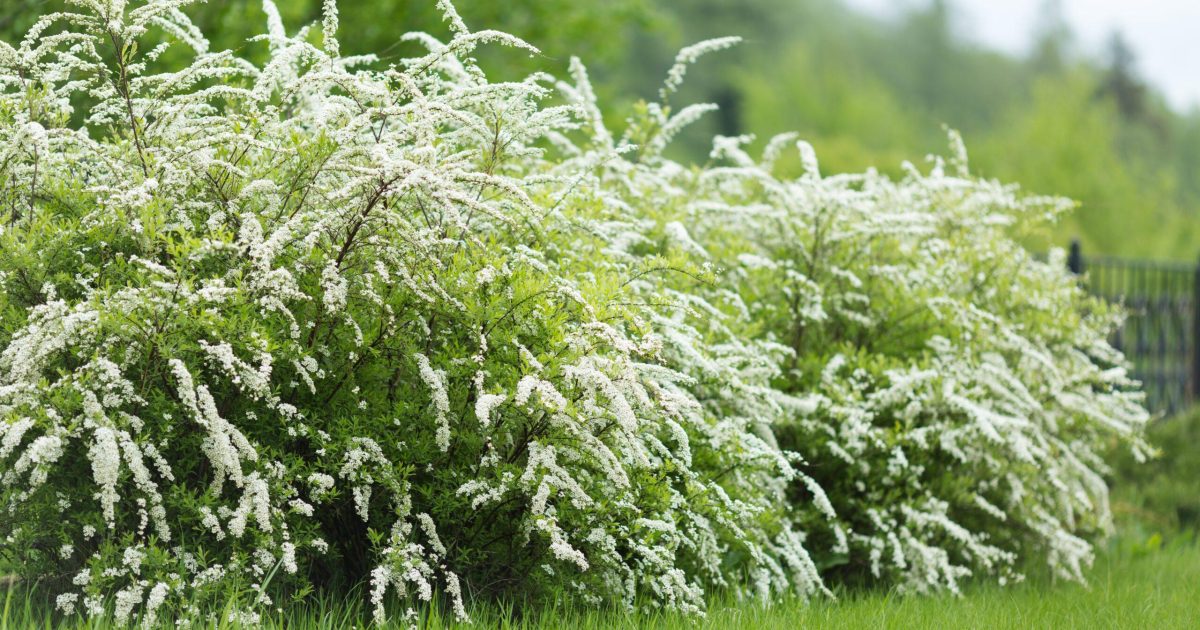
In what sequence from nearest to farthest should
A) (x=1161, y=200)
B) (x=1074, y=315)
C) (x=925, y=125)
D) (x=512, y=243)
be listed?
1. (x=512, y=243)
2. (x=1074, y=315)
3. (x=1161, y=200)
4. (x=925, y=125)

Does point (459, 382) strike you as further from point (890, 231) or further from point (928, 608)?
point (890, 231)

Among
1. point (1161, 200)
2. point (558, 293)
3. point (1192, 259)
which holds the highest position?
point (1161, 200)

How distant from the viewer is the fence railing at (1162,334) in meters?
A: 12.5

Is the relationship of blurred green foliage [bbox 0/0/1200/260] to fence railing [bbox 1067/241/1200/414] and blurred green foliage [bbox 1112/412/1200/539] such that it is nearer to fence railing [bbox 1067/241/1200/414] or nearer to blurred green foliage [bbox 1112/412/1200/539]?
blurred green foliage [bbox 1112/412/1200/539]

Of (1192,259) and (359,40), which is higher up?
(1192,259)

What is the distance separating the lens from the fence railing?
12469mm

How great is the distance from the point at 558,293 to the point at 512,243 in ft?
2.51

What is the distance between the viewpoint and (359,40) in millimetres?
11016

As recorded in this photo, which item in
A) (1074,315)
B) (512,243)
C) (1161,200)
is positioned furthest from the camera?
(1161,200)

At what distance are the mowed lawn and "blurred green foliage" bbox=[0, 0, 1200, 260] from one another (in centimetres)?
264

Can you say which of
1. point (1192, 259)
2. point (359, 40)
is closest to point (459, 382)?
point (359, 40)

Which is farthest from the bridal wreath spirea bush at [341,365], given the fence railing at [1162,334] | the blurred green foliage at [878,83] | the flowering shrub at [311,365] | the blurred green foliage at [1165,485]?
the fence railing at [1162,334]

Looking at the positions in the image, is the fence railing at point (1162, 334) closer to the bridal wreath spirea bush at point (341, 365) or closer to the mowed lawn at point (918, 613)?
the mowed lawn at point (918, 613)

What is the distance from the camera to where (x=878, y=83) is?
131 ft
